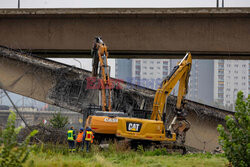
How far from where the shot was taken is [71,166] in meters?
9.49

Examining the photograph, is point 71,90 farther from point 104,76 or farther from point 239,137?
point 239,137

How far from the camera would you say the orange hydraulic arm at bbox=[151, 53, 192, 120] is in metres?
17.8

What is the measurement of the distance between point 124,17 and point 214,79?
132166mm

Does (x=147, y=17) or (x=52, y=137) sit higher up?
(x=147, y=17)

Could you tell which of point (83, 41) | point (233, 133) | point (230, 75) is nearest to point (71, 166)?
point (233, 133)

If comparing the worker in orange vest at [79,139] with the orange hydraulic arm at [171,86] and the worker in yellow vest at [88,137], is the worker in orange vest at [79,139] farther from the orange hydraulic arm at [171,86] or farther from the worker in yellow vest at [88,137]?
the orange hydraulic arm at [171,86]

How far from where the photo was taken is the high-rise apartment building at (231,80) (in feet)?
457

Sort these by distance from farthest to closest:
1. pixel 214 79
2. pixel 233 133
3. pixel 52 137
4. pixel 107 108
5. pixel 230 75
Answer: pixel 214 79, pixel 230 75, pixel 52 137, pixel 107 108, pixel 233 133

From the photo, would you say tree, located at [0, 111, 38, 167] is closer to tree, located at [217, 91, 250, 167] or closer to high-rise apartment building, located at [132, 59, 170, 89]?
tree, located at [217, 91, 250, 167]

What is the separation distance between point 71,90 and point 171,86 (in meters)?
6.36

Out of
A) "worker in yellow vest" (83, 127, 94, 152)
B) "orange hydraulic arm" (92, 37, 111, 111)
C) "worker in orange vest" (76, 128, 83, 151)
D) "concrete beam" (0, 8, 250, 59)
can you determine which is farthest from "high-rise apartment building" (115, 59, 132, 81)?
"worker in yellow vest" (83, 127, 94, 152)

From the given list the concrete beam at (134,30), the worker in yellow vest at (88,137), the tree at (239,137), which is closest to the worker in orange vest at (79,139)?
the worker in yellow vest at (88,137)

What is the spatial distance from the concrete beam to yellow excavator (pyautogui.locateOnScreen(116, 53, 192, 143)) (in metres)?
2.86

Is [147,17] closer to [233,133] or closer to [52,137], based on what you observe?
[52,137]
